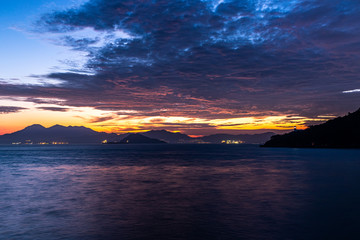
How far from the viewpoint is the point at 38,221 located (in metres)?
18.4

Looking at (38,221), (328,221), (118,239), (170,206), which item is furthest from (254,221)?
(38,221)

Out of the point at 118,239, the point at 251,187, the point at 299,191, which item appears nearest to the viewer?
the point at 118,239

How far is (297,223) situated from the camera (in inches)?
695

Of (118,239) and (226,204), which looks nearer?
(118,239)

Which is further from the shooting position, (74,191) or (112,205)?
(74,191)

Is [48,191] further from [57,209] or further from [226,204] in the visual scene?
[226,204]

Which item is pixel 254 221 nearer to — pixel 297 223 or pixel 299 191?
pixel 297 223

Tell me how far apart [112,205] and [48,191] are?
11307 mm

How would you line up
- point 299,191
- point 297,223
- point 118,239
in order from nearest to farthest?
point 118,239, point 297,223, point 299,191

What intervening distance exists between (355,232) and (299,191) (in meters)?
14.9

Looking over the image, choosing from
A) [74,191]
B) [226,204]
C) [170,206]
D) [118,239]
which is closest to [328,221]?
[226,204]

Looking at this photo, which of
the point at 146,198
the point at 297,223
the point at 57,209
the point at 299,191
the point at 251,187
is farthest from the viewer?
the point at 251,187

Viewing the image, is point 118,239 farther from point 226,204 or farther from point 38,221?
point 226,204

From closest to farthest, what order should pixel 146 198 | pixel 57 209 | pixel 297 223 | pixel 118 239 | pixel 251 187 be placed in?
1. pixel 118 239
2. pixel 297 223
3. pixel 57 209
4. pixel 146 198
5. pixel 251 187
